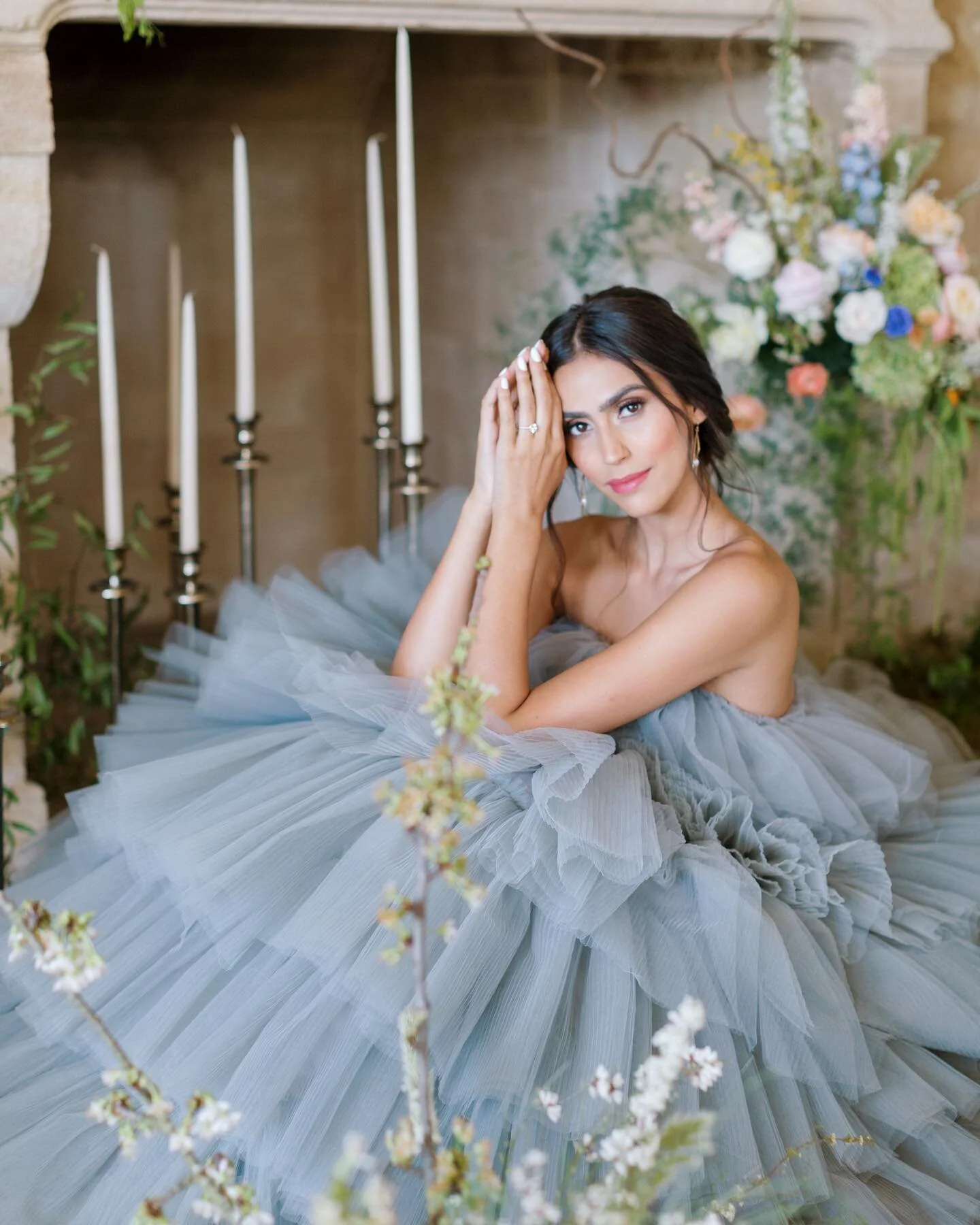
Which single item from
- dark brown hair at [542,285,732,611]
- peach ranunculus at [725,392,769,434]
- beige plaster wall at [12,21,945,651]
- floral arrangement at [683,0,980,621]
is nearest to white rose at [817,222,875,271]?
floral arrangement at [683,0,980,621]

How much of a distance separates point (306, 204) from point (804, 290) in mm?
1148

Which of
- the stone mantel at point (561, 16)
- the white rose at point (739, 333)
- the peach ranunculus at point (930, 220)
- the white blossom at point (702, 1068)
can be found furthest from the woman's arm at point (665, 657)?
the stone mantel at point (561, 16)

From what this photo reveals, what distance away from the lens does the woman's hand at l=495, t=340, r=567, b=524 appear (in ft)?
5.00

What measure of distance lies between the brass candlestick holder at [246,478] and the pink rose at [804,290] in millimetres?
884

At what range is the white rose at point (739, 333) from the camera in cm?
210

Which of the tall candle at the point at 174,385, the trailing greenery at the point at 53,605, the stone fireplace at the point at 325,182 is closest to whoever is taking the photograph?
the trailing greenery at the point at 53,605

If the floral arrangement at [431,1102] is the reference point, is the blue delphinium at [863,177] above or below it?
above

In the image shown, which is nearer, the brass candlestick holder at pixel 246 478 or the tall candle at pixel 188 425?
the tall candle at pixel 188 425

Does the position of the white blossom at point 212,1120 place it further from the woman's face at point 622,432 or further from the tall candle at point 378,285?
the tall candle at point 378,285

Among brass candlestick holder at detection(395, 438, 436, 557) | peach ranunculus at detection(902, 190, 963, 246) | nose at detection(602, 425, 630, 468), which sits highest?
peach ranunculus at detection(902, 190, 963, 246)

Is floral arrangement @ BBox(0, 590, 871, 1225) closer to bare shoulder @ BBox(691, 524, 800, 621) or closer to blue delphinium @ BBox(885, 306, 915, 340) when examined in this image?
bare shoulder @ BBox(691, 524, 800, 621)

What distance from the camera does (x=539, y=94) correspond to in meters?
2.42

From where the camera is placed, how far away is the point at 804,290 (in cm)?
204

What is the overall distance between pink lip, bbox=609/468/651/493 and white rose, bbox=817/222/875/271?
29.0 inches
